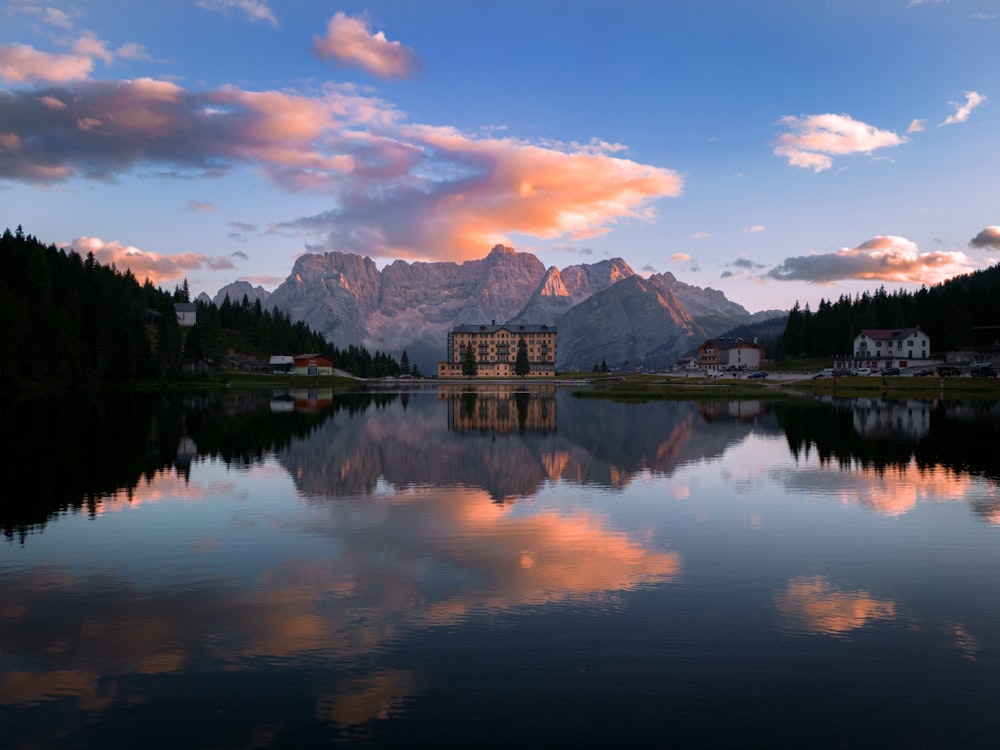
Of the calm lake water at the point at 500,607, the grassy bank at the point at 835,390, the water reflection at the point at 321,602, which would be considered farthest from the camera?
the grassy bank at the point at 835,390

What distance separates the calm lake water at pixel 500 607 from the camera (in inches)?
520

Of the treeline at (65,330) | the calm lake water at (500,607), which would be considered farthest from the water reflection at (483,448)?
the treeline at (65,330)

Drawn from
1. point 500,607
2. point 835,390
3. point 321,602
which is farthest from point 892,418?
point 321,602

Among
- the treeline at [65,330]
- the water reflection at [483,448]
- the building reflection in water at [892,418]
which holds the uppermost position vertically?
the treeline at [65,330]

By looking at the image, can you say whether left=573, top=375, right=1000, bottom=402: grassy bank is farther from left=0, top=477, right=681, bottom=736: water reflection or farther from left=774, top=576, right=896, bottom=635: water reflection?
left=774, top=576, right=896, bottom=635: water reflection

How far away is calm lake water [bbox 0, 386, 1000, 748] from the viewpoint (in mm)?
13211

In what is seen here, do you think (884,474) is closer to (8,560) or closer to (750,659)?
(750,659)

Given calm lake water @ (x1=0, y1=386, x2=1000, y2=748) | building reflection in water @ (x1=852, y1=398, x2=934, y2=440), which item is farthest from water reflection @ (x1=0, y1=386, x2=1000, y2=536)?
calm lake water @ (x1=0, y1=386, x2=1000, y2=748)

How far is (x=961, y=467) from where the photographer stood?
4478 cm

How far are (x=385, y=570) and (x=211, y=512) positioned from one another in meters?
13.4

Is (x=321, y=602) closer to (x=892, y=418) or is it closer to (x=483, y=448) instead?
(x=483, y=448)

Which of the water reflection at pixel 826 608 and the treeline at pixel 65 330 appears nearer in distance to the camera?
the water reflection at pixel 826 608

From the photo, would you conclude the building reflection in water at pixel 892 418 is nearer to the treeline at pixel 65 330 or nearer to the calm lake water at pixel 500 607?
the calm lake water at pixel 500 607

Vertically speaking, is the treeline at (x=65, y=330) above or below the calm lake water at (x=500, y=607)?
above
